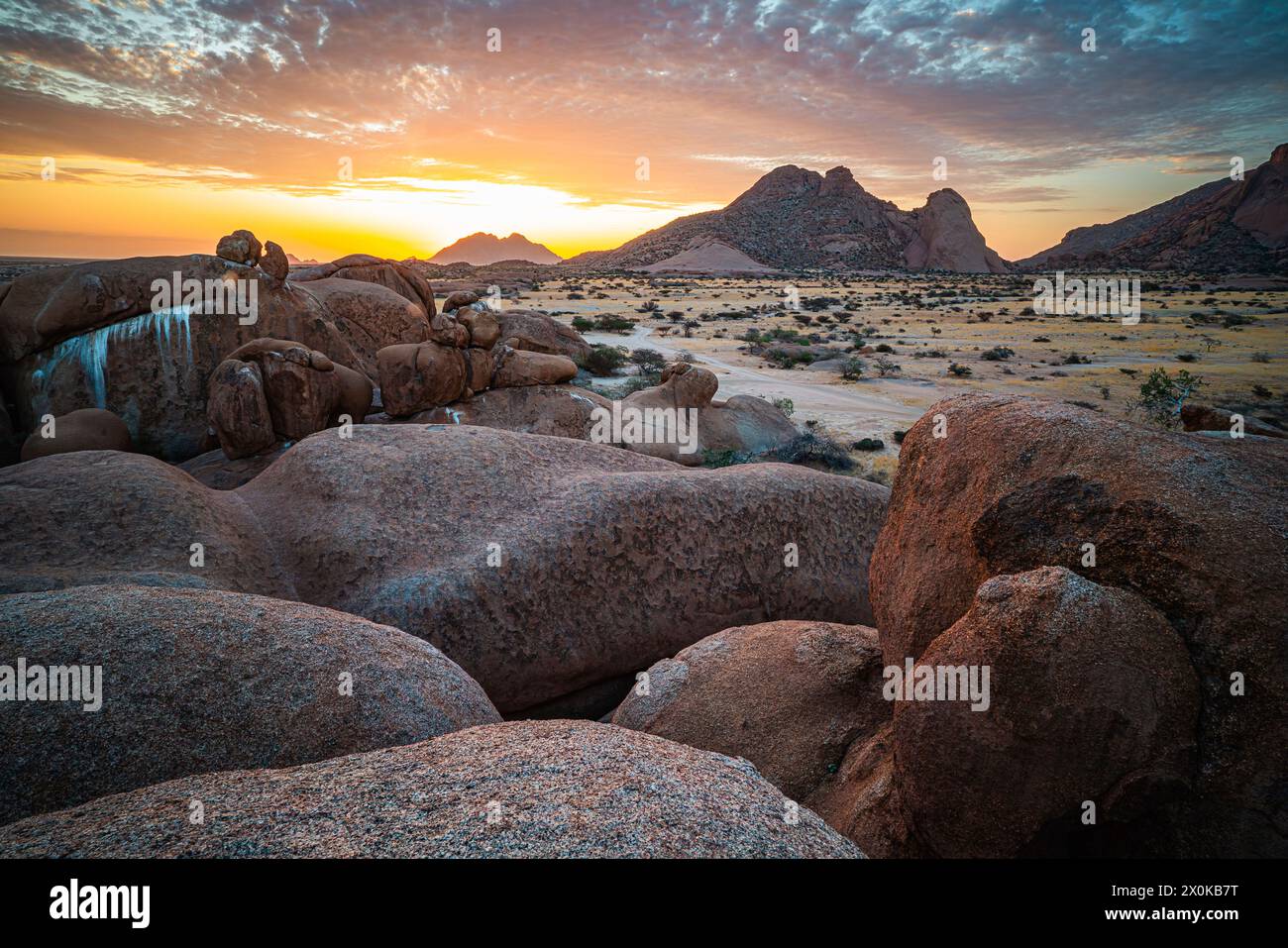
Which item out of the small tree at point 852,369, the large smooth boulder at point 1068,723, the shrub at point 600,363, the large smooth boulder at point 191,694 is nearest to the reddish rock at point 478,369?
the large smooth boulder at point 191,694

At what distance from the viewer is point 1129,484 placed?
10.6ft

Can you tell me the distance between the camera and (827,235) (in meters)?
115

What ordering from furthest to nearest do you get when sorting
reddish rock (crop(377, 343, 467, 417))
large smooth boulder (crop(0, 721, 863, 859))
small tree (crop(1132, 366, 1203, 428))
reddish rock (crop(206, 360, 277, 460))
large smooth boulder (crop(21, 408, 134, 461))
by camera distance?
small tree (crop(1132, 366, 1203, 428)) → reddish rock (crop(377, 343, 467, 417)) → reddish rock (crop(206, 360, 277, 460)) → large smooth boulder (crop(21, 408, 134, 461)) → large smooth boulder (crop(0, 721, 863, 859))

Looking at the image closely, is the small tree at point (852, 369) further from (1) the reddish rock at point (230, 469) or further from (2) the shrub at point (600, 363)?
(1) the reddish rock at point (230, 469)

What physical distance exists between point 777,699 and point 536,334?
12273mm

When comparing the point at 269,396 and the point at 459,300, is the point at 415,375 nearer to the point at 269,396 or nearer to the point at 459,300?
the point at 269,396

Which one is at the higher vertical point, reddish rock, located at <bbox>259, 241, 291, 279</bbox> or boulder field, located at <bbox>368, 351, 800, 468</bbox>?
reddish rock, located at <bbox>259, 241, 291, 279</bbox>

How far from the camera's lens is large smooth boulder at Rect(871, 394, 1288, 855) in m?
2.73

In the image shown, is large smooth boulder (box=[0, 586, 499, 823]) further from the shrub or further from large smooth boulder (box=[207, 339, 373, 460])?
the shrub

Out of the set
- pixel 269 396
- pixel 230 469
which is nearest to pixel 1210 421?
pixel 269 396

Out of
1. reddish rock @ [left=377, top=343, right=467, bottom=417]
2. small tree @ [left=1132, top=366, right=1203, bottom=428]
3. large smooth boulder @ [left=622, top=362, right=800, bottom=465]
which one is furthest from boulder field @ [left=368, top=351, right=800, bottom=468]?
small tree @ [left=1132, top=366, right=1203, bottom=428]

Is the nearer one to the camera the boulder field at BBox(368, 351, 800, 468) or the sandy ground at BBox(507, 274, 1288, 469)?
the boulder field at BBox(368, 351, 800, 468)

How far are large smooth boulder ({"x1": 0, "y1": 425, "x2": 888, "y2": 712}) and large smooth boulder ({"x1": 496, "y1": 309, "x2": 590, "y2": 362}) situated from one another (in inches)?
258

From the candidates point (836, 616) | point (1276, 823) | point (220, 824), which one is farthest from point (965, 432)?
point (220, 824)
